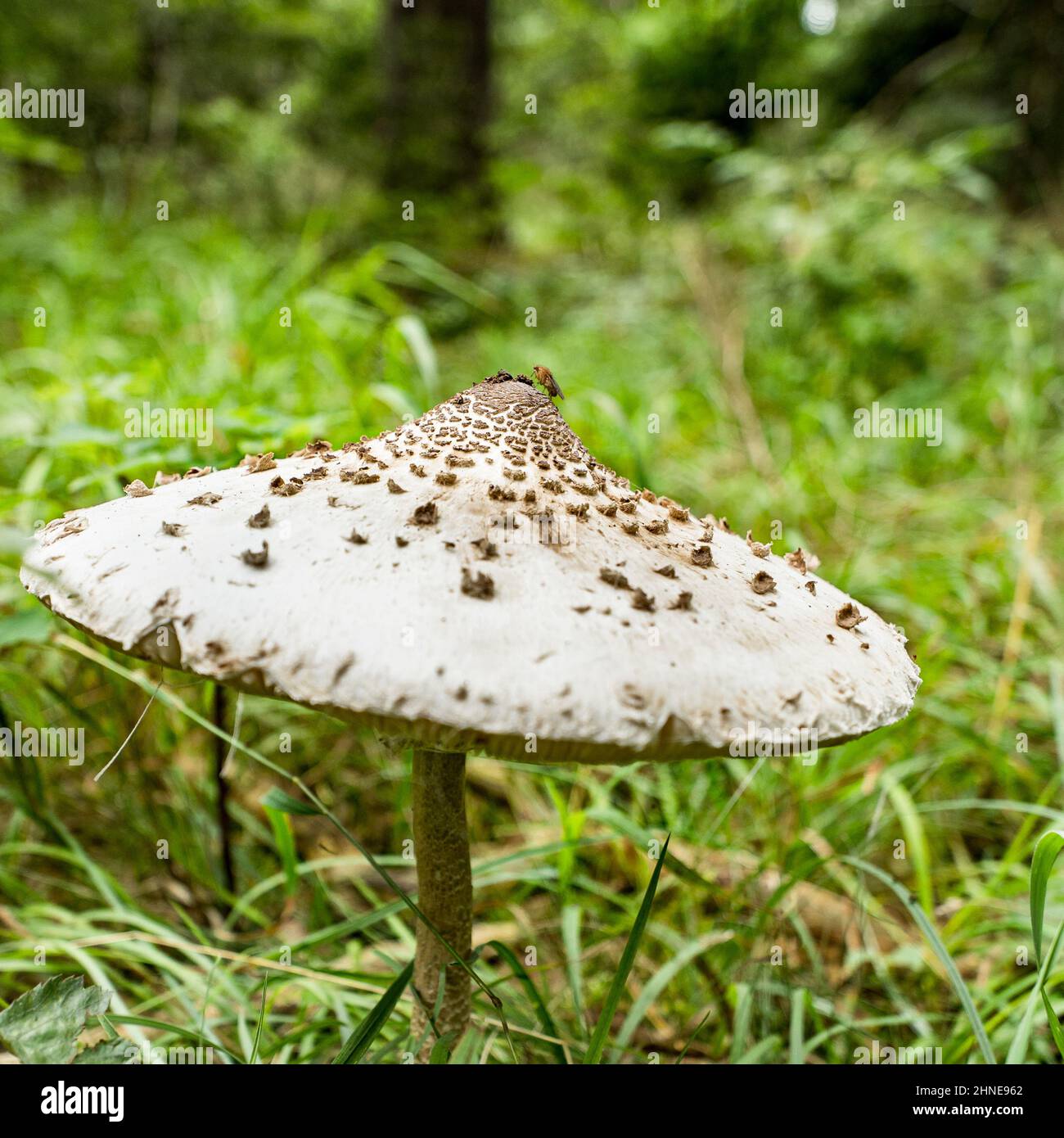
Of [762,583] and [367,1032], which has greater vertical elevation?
[762,583]

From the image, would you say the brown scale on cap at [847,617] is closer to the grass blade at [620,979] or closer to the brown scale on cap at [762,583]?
the brown scale on cap at [762,583]

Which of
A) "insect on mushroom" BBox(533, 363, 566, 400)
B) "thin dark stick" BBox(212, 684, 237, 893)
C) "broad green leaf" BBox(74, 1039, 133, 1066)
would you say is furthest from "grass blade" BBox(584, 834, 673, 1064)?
"thin dark stick" BBox(212, 684, 237, 893)

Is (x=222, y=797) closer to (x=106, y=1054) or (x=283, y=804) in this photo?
(x=283, y=804)

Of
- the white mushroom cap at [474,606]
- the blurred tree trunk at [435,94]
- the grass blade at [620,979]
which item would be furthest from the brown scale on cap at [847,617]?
the blurred tree trunk at [435,94]

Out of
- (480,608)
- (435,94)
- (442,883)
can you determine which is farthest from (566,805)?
(435,94)

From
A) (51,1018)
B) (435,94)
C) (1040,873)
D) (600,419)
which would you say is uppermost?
(435,94)

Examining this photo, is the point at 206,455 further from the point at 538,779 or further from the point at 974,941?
the point at 974,941
